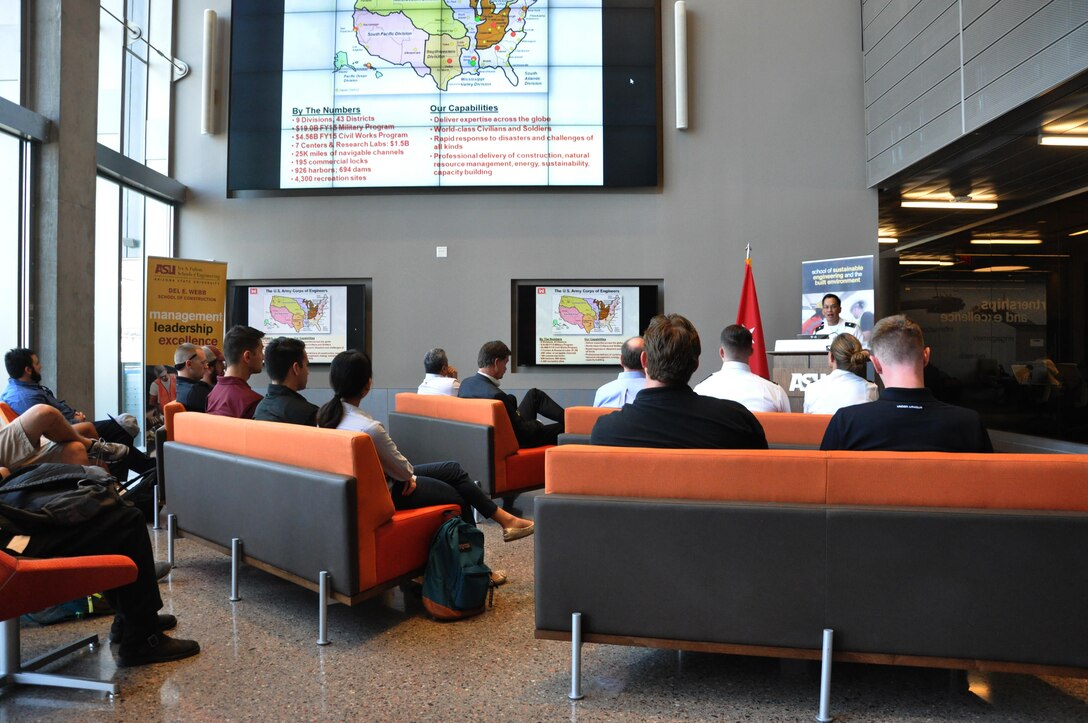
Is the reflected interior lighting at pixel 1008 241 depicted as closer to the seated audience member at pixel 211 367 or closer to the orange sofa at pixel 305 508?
the orange sofa at pixel 305 508

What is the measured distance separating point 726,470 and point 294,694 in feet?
4.91

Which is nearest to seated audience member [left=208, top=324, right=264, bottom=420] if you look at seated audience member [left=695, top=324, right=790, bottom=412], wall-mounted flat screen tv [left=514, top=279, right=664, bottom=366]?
seated audience member [left=695, top=324, right=790, bottom=412]

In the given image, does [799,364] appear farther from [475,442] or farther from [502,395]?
[475,442]

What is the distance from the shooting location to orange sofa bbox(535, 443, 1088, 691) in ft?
6.23

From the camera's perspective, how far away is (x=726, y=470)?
211cm

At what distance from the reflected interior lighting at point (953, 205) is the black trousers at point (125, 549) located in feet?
27.3

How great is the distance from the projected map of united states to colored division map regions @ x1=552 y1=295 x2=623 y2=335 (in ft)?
7.90

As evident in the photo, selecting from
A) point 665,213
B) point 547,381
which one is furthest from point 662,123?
point 547,381

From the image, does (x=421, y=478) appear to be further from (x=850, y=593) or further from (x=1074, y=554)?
(x=1074, y=554)

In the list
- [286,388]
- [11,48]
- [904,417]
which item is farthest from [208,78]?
[904,417]

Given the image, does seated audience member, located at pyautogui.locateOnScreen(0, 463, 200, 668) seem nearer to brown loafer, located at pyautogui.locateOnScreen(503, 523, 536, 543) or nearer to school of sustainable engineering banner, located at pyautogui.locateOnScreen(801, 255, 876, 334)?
brown loafer, located at pyautogui.locateOnScreen(503, 523, 536, 543)

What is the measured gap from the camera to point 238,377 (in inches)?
162

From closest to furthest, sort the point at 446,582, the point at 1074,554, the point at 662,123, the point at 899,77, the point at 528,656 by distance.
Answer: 1. the point at 1074,554
2. the point at 528,656
3. the point at 446,582
4. the point at 899,77
5. the point at 662,123

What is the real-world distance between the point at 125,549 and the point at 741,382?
9.33 feet
